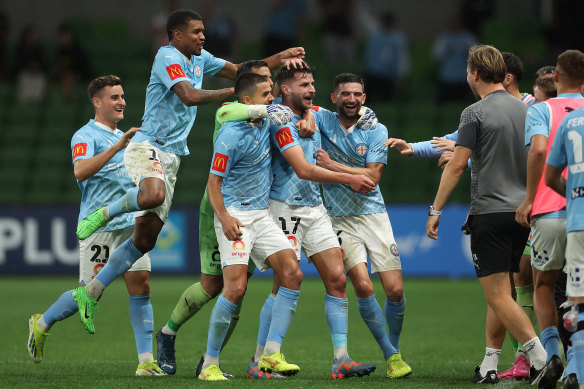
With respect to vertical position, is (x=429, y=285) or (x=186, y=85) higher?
(x=186, y=85)

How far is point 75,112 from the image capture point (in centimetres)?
2036

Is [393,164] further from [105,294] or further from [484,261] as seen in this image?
[484,261]

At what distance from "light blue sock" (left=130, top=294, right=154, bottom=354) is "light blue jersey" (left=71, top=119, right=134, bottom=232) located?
666mm

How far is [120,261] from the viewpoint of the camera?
24.0 feet

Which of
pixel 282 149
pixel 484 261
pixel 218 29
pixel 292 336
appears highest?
pixel 218 29

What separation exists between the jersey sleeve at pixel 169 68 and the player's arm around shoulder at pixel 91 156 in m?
→ 0.47

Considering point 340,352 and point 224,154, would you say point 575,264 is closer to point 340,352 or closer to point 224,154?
point 340,352

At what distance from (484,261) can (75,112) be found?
1549cm

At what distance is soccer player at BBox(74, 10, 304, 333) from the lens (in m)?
7.20

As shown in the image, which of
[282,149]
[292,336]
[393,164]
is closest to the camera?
[282,149]

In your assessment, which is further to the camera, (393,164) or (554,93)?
(393,164)

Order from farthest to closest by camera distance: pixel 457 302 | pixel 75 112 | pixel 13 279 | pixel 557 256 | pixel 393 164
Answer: pixel 75 112, pixel 393 164, pixel 13 279, pixel 457 302, pixel 557 256

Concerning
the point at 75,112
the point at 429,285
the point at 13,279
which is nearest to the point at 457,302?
the point at 429,285

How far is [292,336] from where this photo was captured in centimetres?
1014
